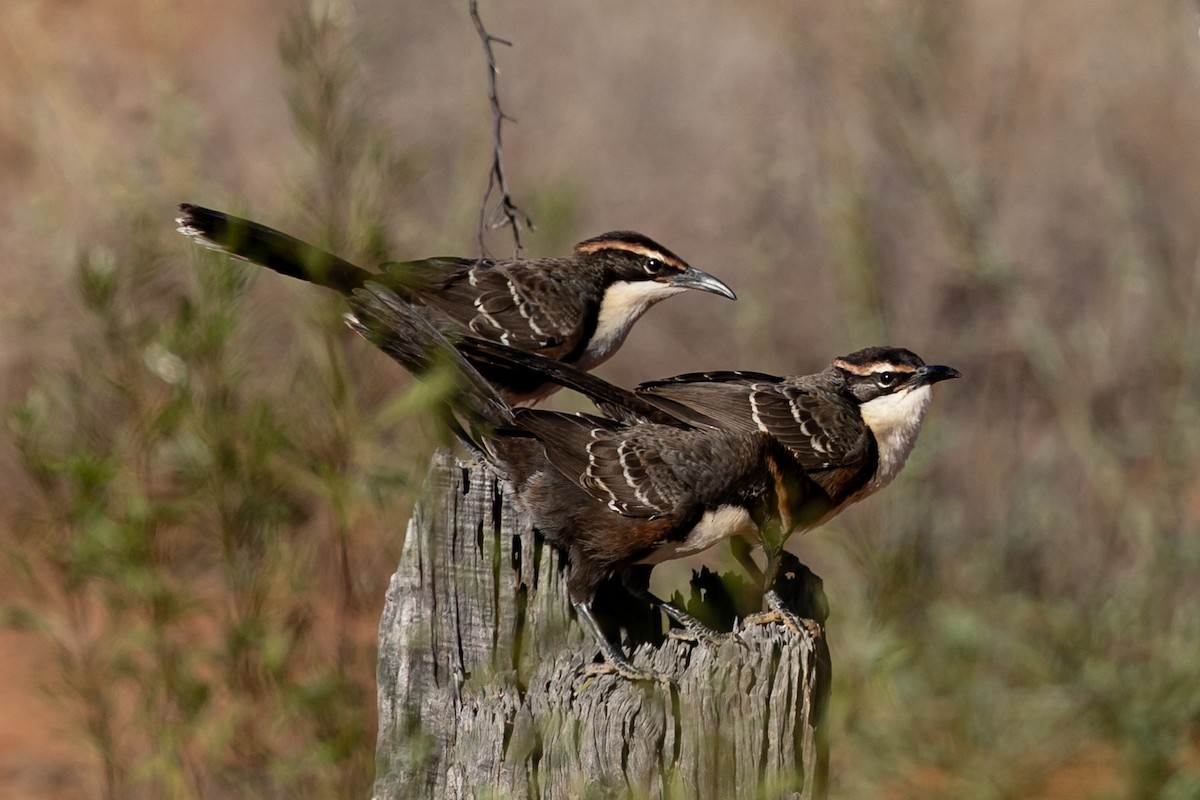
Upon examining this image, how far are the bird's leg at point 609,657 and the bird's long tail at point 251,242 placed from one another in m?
1.00

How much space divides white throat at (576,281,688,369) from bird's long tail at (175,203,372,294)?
5.46 ft

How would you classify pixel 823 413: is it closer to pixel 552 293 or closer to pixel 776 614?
pixel 552 293

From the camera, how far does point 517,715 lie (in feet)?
10.8

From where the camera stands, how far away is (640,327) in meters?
8.95

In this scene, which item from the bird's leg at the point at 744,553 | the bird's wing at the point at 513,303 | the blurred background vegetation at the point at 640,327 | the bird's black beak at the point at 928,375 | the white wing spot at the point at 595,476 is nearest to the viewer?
the blurred background vegetation at the point at 640,327

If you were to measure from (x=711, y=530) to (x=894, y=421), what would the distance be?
1457 millimetres

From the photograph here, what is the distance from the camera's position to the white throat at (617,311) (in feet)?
17.3

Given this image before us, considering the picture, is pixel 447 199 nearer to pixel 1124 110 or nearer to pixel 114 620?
pixel 1124 110

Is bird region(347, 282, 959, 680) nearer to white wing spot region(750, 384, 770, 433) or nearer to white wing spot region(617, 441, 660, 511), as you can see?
white wing spot region(617, 441, 660, 511)

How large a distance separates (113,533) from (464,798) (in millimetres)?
1074

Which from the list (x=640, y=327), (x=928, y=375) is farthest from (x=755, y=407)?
(x=640, y=327)

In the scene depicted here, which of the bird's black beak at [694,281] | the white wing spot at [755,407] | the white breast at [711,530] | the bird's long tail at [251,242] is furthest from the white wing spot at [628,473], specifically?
the bird's black beak at [694,281]

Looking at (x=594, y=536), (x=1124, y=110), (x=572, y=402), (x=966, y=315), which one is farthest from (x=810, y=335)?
(x=594, y=536)

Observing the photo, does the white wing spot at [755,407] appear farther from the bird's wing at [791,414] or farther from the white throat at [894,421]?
the white throat at [894,421]
